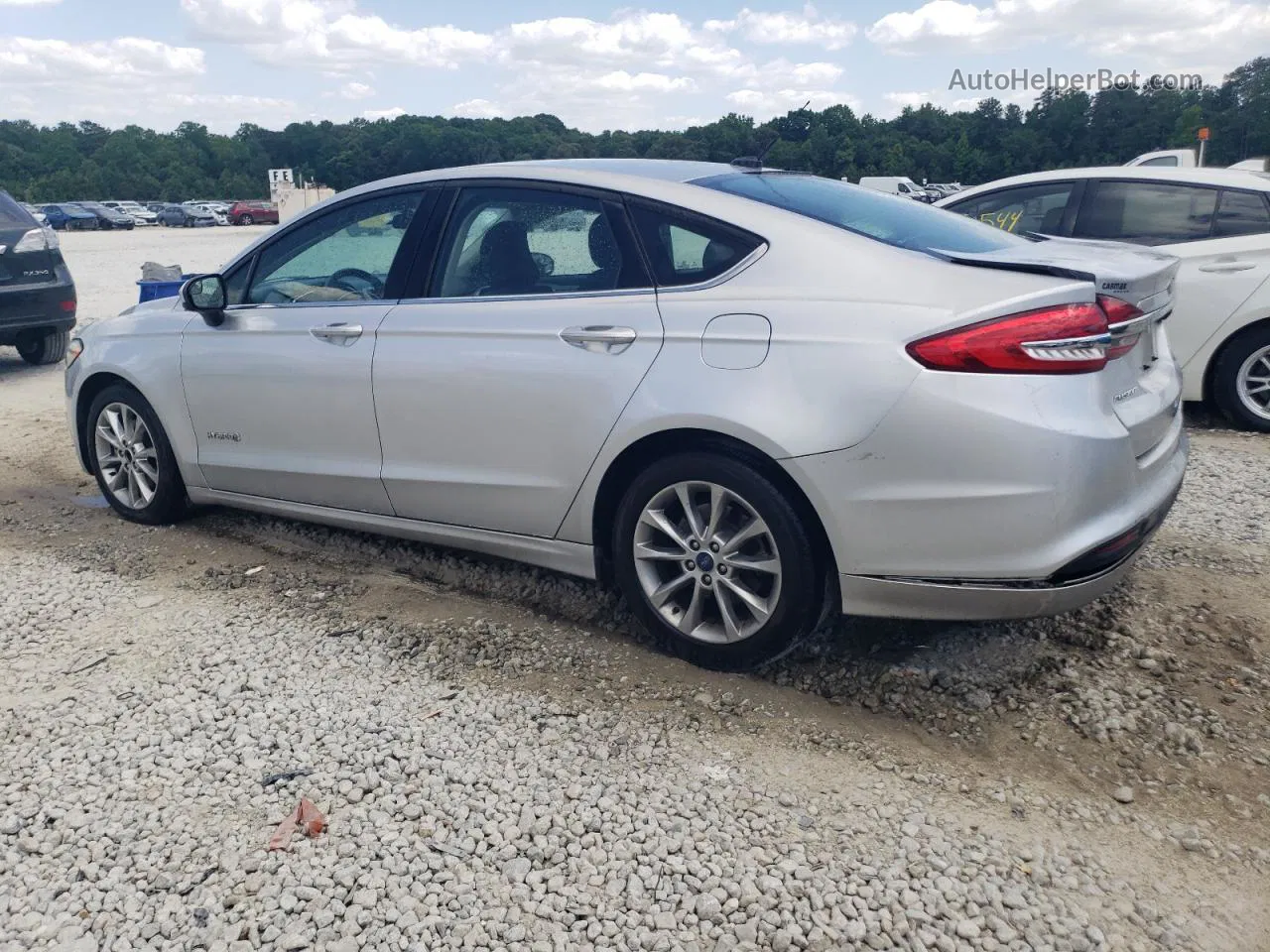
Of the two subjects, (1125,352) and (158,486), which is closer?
(1125,352)

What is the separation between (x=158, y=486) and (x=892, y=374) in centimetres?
379

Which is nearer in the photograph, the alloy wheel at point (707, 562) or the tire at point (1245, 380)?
the alloy wheel at point (707, 562)

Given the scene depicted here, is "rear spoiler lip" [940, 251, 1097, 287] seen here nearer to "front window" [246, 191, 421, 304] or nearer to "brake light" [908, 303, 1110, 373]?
"brake light" [908, 303, 1110, 373]

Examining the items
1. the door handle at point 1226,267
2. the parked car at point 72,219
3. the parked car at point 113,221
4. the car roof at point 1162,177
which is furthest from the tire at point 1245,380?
the parked car at point 72,219

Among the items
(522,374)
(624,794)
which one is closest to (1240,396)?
(522,374)

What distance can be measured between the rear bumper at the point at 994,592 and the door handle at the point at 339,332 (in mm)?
2181

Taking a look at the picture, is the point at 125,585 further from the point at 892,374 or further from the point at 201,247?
the point at 201,247

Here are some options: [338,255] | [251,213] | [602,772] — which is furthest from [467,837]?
[251,213]

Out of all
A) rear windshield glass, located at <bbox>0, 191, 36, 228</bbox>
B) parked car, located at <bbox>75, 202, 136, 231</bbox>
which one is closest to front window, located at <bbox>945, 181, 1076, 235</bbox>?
rear windshield glass, located at <bbox>0, 191, 36, 228</bbox>

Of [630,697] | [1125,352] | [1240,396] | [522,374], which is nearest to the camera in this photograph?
[1125,352]

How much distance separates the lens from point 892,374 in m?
3.04

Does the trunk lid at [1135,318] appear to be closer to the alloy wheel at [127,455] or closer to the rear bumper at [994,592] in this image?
the rear bumper at [994,592]

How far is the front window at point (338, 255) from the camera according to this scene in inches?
173

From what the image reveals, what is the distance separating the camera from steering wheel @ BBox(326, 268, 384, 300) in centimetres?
437
